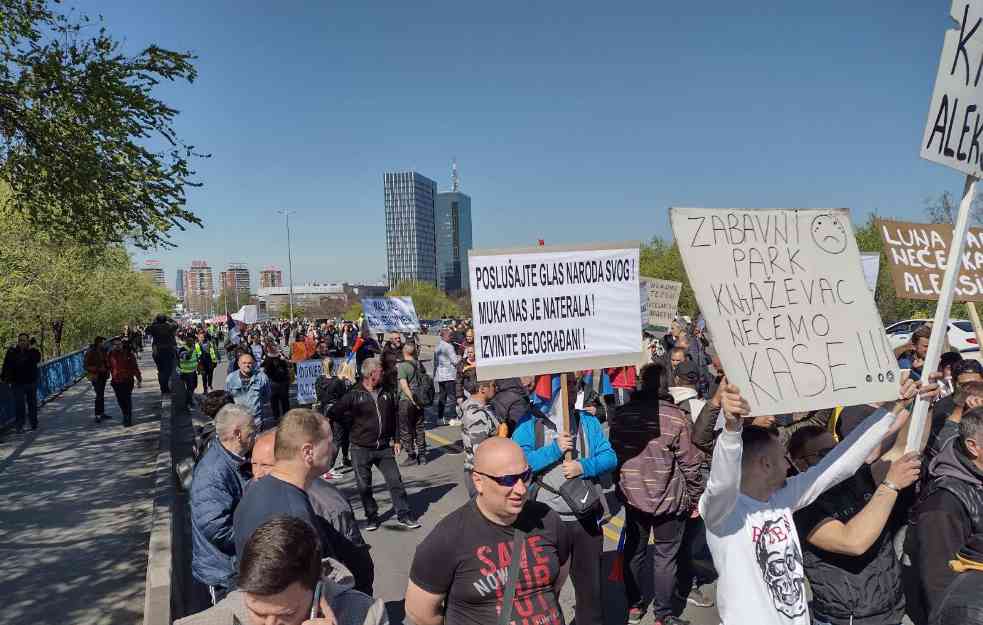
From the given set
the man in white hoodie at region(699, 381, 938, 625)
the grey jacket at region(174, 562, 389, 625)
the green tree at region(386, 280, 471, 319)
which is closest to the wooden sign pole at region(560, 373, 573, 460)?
the man in white hoodie at region(699, 381, 938, 625)

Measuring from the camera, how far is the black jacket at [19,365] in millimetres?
13305

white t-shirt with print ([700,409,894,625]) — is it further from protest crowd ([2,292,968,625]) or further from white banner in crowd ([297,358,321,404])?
white banner in crowd ([297,358,321,404])

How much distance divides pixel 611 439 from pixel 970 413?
7.64 feet

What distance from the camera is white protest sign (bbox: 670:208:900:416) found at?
278 centimetres

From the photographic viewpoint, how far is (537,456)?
13.6ft

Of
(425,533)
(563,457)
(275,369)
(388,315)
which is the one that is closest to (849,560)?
(563,457)

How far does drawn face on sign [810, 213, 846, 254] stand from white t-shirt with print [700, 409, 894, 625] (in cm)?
101

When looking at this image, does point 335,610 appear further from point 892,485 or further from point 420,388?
point 420,388

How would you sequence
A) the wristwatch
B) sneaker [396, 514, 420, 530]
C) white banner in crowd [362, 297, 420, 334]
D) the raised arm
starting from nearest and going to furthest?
1. the raised arm
2. the wristwatch
3. sneaker [396, 514, 420, 530]
4. white banner in crowd [362, 297, 420, 334]

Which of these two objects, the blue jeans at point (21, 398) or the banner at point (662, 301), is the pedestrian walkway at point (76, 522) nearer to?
the blue jeans at point (21, 398)

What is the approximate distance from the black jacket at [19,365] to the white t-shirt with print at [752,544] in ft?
47.2

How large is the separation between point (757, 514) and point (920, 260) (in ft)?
10.5

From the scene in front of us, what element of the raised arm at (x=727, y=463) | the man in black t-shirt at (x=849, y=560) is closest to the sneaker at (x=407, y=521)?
the man in black t-shirt at (x=849, y=560)

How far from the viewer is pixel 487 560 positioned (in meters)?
2.70
